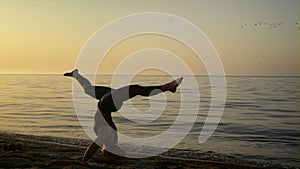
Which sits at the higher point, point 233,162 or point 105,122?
point 105,122

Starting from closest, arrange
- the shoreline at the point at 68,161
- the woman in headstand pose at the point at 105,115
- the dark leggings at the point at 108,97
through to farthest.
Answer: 1. the shoreline at the point at 68,161
2. the dark leggings at the point at 108,97
3. the woman in headstand pose at the point at 105,115

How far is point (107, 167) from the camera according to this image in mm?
8312

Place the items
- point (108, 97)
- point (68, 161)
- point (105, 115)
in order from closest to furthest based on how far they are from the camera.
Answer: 1. point (68, 161)
2. point (108, 97)
3. point (105, 115)

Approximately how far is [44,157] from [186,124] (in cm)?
1069

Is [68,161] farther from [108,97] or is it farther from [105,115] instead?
[108,97]

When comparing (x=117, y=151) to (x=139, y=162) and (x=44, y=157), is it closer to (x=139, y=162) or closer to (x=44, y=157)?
(x=139, y=162)

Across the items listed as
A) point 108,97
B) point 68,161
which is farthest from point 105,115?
point 68,161

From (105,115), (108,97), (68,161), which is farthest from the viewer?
(105,115)

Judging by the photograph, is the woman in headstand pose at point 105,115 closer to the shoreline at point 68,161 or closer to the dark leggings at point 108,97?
the dark leggings at point 108,97

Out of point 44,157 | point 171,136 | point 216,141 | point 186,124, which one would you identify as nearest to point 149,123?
point 186,124

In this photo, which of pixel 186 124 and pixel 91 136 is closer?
pixel 91 136

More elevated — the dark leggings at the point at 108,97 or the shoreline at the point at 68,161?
the dark leggings at the point at 108,97

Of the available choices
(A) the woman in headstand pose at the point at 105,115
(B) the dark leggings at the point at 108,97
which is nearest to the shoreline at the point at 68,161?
(A) the woman in headstand pose at the point at 105,115

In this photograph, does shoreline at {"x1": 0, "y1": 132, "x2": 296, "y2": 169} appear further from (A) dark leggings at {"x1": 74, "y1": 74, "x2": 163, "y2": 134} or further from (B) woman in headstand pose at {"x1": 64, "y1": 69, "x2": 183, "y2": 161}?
(A) dark leggings at {"x1": 74, "y1": 74, "x2": 163, "y2": 134}
